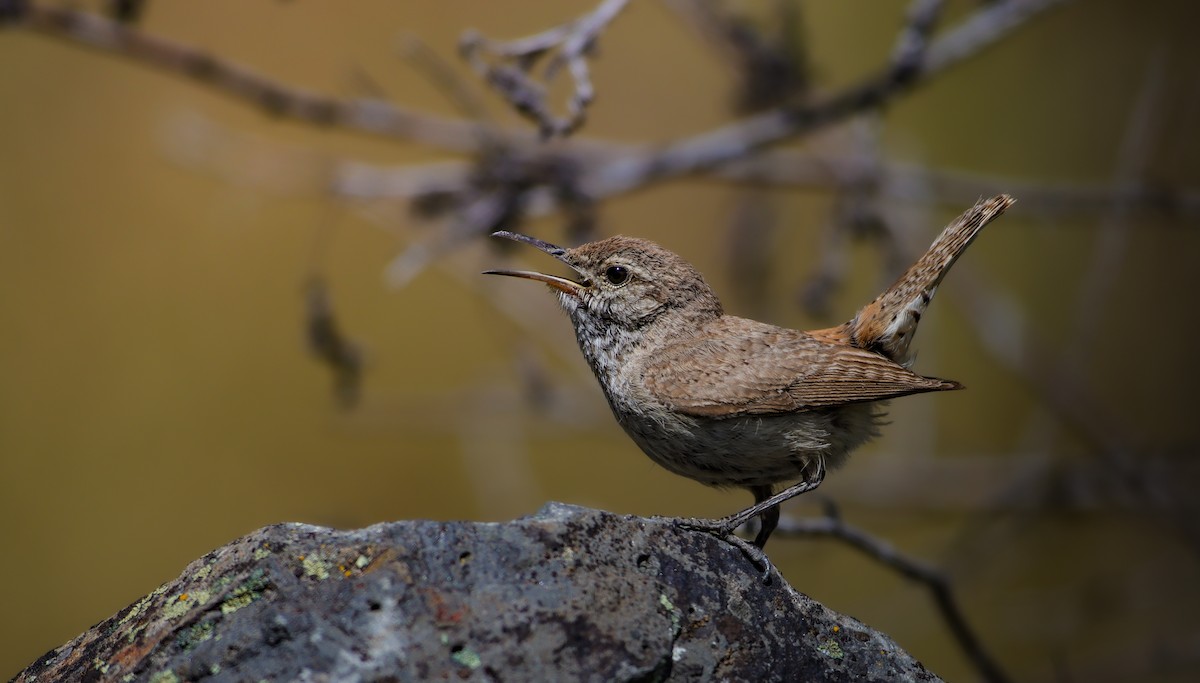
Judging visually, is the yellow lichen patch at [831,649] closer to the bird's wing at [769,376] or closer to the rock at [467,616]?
the rock at [467,616]

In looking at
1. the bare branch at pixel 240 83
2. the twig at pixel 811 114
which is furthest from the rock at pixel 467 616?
the bare branch at pixel 240 83

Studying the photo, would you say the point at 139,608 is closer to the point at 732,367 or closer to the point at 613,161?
the point at 732,367

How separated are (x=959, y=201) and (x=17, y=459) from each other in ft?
16.8

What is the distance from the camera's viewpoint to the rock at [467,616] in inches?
82.0

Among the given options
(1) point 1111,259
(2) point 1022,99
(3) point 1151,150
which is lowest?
(1) point 1111,259

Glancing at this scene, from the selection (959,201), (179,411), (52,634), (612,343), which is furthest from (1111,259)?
(52,634)

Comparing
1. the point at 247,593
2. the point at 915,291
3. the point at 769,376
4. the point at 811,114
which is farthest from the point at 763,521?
the point at 811,114

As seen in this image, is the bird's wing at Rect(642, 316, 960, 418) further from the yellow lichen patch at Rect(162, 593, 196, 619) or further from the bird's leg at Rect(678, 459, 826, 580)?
the yellow lichen patch at Rect(162, 593, 196, 619)

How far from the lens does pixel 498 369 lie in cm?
645

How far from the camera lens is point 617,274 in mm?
3557

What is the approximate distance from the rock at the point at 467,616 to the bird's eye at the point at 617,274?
1.24 meters

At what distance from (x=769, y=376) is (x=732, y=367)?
115 mm

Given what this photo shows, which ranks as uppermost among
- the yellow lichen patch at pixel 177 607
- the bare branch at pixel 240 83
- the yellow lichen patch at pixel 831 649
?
the bare branch at pixel 240 83

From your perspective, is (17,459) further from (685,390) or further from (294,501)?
(685,390)
